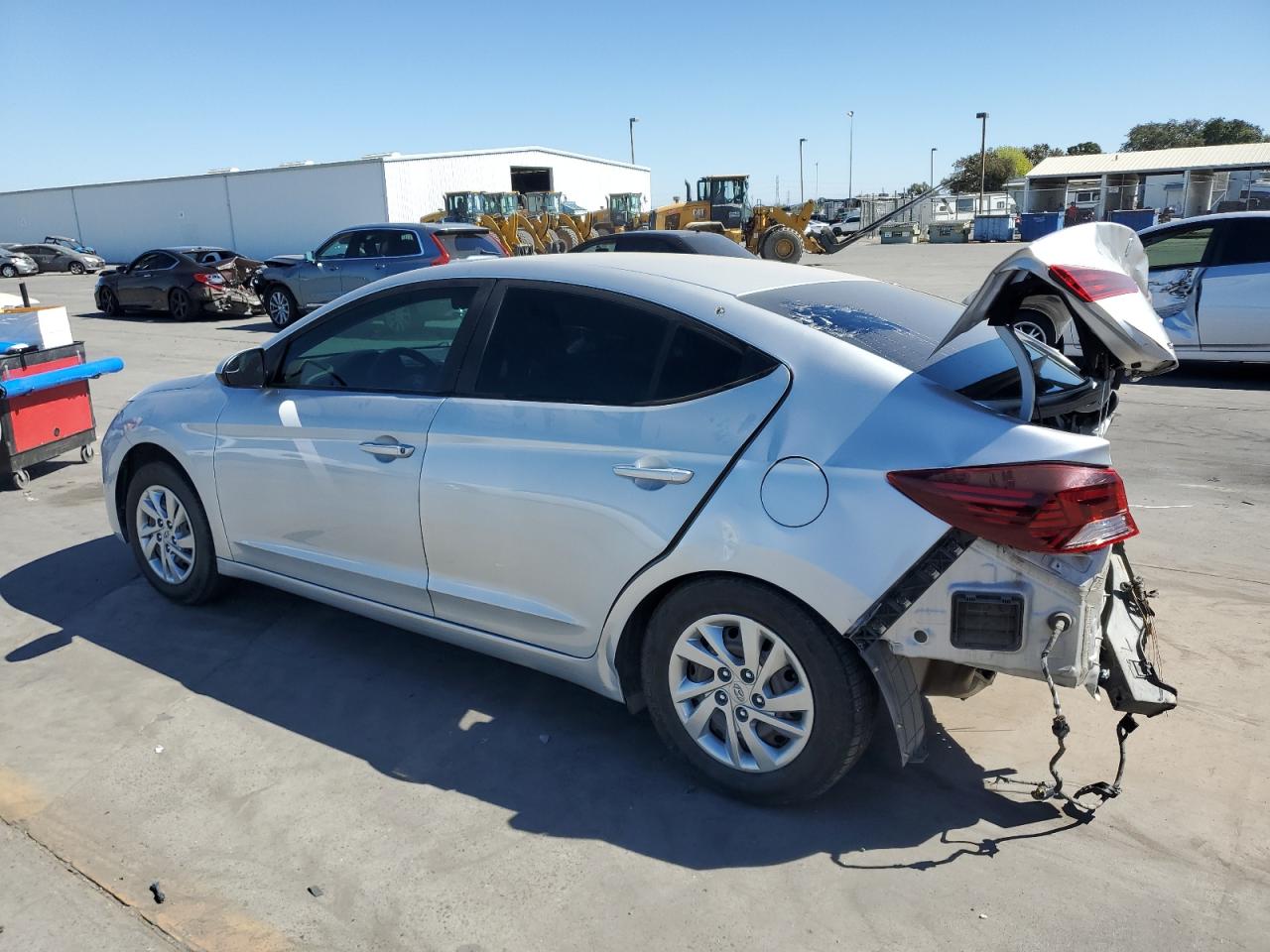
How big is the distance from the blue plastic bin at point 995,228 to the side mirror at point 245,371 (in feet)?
155

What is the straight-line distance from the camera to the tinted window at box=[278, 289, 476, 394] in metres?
3.89

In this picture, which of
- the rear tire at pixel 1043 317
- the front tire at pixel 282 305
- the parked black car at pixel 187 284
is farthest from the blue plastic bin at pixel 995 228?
the rear tire at pixel 1043 317

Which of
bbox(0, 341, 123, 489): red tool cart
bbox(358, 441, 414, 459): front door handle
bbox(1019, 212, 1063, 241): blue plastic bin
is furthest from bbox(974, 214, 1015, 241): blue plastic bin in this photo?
bbox(358, 441, 414, 459): front door handle

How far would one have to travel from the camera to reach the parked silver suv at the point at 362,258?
1602 centimetres

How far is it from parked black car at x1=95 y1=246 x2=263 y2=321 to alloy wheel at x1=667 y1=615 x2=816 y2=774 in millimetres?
18235

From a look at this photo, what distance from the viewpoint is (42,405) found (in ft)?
23.8

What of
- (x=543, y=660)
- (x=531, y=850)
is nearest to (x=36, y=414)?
(x=543, y=660)

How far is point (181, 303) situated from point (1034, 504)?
1994 cm

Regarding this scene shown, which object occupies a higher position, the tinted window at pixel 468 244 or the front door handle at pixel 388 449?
the tinted window at pixel 468 244

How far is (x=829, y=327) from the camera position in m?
3.19

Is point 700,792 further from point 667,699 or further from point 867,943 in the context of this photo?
point 867,943

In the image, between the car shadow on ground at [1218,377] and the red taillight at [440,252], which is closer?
the car shadow on ground at [1218,377]

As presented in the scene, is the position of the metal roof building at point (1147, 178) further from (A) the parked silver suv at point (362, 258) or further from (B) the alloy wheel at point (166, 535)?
(B) the alloy wheel at point (166, 535)

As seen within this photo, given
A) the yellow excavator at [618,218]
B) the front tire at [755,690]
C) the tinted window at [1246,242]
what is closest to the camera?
the front tire at [755,690]
